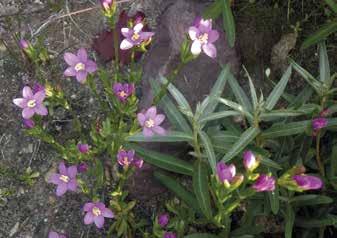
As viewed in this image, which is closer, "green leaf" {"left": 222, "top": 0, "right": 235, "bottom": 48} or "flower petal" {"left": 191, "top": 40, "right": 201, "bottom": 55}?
"flower petal" {"left": 191, "top": 40, "right": 201, "bottom": 55}

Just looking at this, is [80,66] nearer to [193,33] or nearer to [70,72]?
[70,72]

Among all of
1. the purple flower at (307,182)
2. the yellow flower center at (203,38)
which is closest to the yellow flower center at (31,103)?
the yellow flower center at (203,38)

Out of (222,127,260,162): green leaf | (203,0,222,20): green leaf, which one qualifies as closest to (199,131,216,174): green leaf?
(222,127,260,162): green leaf

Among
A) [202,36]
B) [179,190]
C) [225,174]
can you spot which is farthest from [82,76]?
[225,174]

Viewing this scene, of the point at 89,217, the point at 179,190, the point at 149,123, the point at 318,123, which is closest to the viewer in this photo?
the point at 318,123

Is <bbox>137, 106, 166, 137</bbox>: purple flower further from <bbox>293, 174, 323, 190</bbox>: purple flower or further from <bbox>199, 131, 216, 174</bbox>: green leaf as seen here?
<bbox>293, 174, 323, 190</bbox>: purple flower

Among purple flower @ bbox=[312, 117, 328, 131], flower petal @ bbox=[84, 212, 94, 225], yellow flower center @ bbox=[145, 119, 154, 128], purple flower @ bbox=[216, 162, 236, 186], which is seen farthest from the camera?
flower petal @ bbox=[84, 212, 94, 225]
